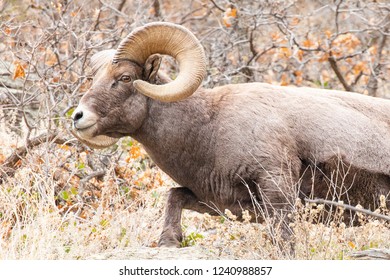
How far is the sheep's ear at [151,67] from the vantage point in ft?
26.1

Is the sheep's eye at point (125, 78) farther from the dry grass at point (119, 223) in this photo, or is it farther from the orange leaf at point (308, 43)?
the orange leaf at point (308, 43)

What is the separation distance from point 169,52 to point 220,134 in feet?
3.07

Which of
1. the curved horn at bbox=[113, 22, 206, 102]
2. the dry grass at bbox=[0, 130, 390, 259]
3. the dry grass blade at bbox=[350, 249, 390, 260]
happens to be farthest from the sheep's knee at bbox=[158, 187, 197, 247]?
the dry grass blade at bbox=[350, 249, 390, 260]

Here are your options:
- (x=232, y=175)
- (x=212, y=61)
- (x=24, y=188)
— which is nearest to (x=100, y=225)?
(x=24, y=188)

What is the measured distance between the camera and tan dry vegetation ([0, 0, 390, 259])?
7410 millimetres

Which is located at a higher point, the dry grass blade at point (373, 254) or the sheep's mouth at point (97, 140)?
the sheep's mouth at point (97, 140)

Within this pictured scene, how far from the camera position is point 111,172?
971cm

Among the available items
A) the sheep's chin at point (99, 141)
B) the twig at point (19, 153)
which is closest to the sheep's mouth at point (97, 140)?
the sheep's chin at point (99, 141)

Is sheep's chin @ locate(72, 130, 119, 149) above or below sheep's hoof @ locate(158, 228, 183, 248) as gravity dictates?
above

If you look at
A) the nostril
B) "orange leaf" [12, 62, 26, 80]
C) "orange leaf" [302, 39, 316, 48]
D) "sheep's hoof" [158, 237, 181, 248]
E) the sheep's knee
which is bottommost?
"sheep's hoof" [158, 237, 181, 248]

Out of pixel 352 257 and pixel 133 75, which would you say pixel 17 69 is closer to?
pixel 133 75

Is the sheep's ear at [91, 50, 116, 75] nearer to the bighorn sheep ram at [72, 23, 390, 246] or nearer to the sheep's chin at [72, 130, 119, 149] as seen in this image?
the bighorn sheep ram at [72, 23, 390, 246]

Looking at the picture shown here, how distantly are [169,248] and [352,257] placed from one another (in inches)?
64.8

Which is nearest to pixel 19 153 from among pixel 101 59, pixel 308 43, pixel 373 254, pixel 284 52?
pixel 101 59
